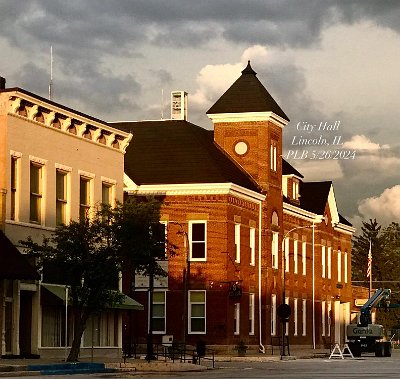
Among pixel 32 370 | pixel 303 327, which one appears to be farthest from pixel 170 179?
pixel 32 370

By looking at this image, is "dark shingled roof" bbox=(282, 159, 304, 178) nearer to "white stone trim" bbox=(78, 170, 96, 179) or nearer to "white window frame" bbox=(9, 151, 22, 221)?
"white stone trim" bbox=(78, 170, 96, 179)

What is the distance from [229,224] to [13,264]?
95.0ft

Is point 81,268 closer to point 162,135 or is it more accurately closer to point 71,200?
point 71,200

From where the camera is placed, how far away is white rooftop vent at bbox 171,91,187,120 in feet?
279

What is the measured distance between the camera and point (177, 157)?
77.5m

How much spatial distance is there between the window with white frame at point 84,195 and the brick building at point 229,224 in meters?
9.64

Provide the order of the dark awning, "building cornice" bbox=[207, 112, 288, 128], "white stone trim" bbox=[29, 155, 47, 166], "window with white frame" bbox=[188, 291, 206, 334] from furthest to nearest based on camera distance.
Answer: "building cornice" bbox=[207, 112, 288, 128], "window with white frame" bbox=[188, 291, 206, 334], "white stone trim" bbox=[29, 155, 47, 166], the dark awning

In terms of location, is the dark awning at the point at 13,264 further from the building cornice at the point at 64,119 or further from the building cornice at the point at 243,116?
the building cornice at the point at 243,116

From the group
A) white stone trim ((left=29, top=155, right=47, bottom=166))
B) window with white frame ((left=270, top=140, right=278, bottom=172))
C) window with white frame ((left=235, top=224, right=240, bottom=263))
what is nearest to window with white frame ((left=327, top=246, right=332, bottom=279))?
window with white frame ((left=270, top=140, right=278, bottom=172))

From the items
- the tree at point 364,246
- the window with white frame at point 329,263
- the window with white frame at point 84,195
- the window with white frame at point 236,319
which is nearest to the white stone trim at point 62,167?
the window with white frame at point 84,195

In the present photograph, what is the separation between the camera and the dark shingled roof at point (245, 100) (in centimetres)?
7951

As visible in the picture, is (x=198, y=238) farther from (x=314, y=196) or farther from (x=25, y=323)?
(x=25, y=323)

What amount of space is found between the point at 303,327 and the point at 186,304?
19.1 metres

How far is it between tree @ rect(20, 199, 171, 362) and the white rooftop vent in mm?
35804
